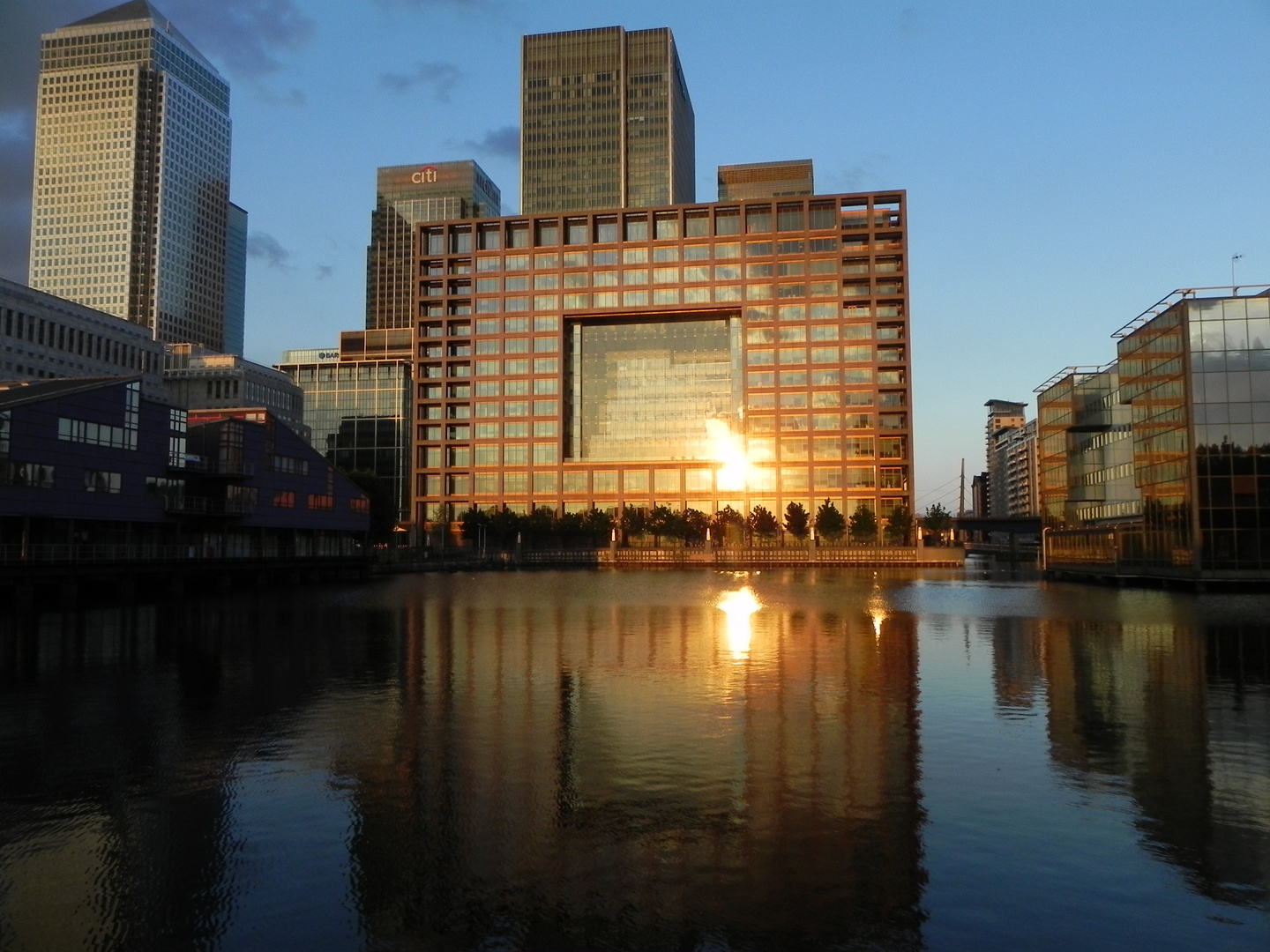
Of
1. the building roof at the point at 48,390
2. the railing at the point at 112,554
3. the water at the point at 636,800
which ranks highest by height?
the building roof at the point at 48,390

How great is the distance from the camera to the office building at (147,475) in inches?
2589

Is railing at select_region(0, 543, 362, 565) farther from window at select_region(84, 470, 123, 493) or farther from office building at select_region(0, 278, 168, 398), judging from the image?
office building at select_region(0, 278, 168, 398)

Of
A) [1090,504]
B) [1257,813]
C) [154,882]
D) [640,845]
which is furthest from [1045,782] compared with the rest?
[1090,504]

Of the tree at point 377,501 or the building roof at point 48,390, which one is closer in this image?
the building roof at point 48,390

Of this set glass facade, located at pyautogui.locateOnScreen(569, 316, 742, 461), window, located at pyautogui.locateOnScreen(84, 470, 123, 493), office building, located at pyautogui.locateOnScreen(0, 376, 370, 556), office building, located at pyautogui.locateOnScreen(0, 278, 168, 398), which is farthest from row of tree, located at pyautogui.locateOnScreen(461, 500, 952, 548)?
window, located at pyautogui.locateOnScreen(84, 470, 123, 493)

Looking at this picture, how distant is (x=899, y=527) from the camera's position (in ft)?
543

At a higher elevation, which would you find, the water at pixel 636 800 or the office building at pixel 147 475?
the office building at pixel 147 475

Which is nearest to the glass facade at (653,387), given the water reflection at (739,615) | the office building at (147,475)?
the office building at (147,475)

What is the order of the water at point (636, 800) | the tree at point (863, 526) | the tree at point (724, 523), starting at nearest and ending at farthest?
the water at point (636, 800) < the tree at point (863, 526) < the tree at point (724, 523)

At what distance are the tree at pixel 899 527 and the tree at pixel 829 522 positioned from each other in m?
7.80

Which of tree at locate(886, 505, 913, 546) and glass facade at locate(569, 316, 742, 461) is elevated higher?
glass facade at locate(569, 316, 742, 461)

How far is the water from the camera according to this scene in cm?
1073

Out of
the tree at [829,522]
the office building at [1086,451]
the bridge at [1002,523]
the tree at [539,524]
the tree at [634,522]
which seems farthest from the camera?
the bridge at [1002,523]

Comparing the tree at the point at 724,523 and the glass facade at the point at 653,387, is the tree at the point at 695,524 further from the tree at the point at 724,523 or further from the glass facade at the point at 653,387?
the glass facade at the point at 653,387
